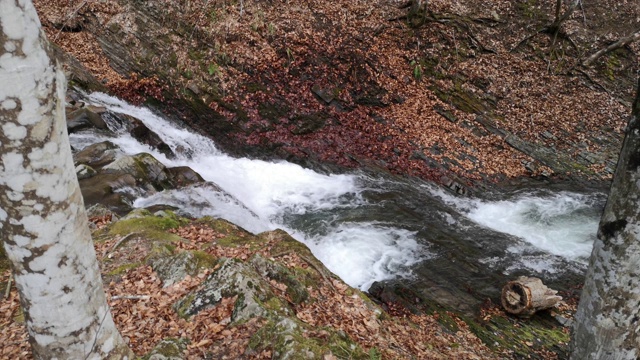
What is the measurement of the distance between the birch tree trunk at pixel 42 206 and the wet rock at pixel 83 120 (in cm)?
1004

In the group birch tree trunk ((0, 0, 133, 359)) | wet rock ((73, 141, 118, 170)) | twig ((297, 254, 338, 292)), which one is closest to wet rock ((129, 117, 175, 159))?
wet rock ((73, 141, 118, 170))

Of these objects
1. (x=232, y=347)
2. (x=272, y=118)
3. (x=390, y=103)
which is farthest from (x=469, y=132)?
(x=232, y=347)

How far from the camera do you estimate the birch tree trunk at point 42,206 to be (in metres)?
2.15

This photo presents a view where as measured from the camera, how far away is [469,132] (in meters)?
14.5

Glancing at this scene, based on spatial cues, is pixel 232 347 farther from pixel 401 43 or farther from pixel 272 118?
pixel 401 43

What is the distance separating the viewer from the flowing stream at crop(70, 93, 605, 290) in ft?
32.0

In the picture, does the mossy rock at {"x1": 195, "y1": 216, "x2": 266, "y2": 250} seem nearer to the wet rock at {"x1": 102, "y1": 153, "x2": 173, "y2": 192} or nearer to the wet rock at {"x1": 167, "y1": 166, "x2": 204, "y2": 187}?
the wet rock at {"x1": 102, "y1": 153, "x2": 173, "y2": 192}

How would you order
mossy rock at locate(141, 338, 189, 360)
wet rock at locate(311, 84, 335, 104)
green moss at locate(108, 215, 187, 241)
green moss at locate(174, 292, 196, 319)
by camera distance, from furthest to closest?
wet rock at locate(311, 84, 335, 104)
green moss at locate(108, 215, 187, 241)
green moss at locate(174, 292, 196, 319)
mossy rock at locate(141, 338, 189, 360)

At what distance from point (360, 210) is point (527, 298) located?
4.60 m

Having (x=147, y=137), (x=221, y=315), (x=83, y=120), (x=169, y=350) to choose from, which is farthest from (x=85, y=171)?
(x=169, y=350)

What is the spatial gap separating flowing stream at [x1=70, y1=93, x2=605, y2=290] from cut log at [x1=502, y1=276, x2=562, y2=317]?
4.61 ft

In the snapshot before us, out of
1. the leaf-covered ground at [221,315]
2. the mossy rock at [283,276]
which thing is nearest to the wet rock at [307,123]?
the leaf-covered ground at [221,315]

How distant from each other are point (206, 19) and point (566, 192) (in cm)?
1339

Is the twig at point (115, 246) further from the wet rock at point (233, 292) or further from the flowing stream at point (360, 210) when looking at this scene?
the flowing stream at point (360, 210)
